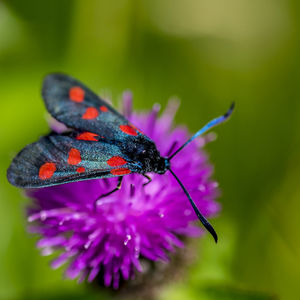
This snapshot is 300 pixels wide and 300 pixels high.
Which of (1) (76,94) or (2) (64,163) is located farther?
(1) (76,94)

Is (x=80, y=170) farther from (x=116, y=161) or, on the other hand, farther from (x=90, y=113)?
(x=90, y=113)

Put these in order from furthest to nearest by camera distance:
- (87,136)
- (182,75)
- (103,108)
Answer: (182,75)
(103,108)
(87,136)

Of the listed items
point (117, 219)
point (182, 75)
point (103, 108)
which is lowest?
point (117, 219)

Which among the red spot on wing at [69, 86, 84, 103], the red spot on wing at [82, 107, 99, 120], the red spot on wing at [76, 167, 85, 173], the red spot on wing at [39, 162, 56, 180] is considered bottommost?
the red spot on wing at [39, 162, 56, 180]

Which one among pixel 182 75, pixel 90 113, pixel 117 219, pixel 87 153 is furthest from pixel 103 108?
pixel 182 75

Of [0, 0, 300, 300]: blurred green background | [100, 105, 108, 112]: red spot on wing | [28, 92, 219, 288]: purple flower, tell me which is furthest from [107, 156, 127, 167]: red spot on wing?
[0, 0, 300, 300]: blurred green background

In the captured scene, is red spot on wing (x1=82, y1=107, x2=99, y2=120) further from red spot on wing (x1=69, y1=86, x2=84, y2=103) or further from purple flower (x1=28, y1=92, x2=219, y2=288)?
purple flower (x1=28, y1=92, x2=219, y2=288)

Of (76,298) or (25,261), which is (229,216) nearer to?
(76,298)

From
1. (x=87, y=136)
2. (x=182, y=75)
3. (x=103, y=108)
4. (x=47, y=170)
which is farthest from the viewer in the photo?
(x=182, y=75)
